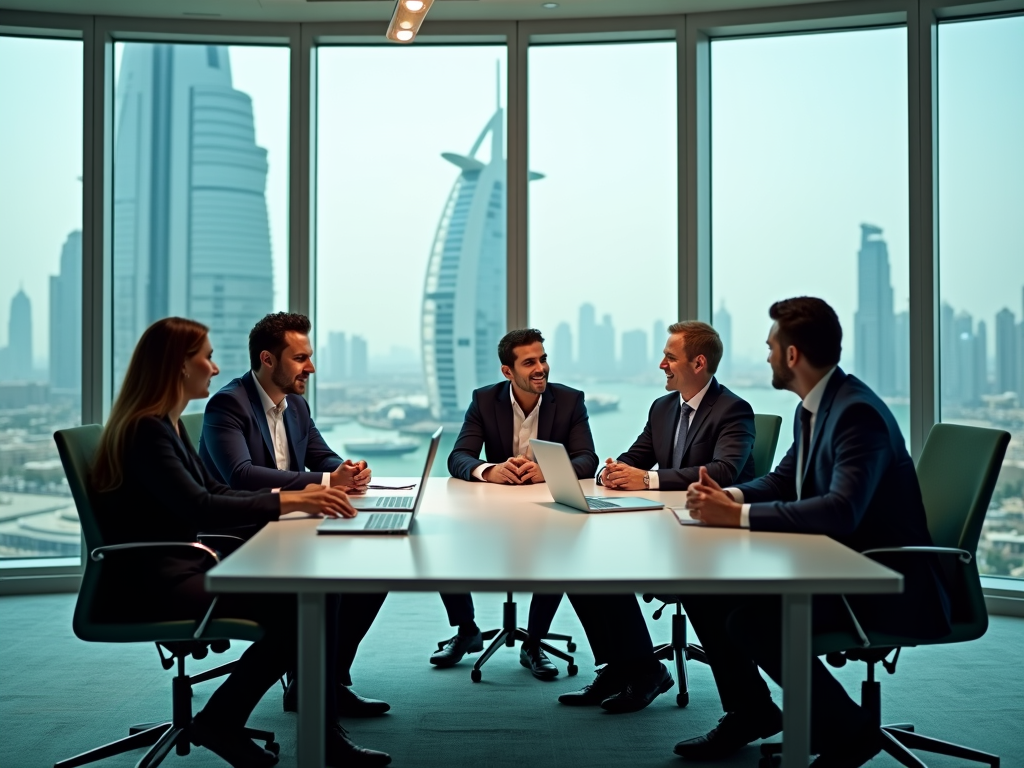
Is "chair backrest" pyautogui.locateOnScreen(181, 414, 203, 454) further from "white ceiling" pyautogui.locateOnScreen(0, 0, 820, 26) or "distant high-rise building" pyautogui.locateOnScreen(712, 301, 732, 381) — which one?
"distant high-rise building" pyautogui.locateOnScreen(712, 301, 732, 381)

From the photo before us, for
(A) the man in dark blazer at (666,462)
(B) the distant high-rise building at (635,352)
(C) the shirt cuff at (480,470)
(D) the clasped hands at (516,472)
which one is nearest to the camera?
(A) the man in dark blazer at (666,462)

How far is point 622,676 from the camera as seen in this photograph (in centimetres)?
378

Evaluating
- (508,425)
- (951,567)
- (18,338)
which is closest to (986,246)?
(508,425)

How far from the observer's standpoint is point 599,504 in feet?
11.1

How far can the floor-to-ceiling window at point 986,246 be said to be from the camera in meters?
5.23

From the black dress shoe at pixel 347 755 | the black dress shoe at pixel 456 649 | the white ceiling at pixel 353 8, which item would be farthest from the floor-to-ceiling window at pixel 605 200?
the black dress shoe at pixel 347 755

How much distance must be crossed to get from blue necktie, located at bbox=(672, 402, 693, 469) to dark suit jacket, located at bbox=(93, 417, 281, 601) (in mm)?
1906

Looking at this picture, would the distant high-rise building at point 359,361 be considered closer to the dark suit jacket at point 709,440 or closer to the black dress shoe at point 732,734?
the dark suit jacket at point 709,440

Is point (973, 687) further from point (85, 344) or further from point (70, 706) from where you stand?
point (85, 344)

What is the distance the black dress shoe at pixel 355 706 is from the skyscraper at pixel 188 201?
2.68 meters

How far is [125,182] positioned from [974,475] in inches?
188

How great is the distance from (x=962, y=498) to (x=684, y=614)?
1479 millimetres

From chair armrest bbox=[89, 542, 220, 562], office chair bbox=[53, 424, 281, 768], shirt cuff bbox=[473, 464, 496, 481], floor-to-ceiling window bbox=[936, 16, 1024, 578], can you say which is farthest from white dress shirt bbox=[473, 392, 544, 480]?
floor-to-ceiling window bbox=[936, 16, 1024, 578]

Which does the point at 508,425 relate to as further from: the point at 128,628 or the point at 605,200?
the point at 128,628
